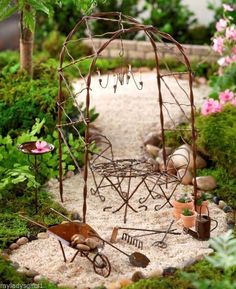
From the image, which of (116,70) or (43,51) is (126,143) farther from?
(43,51)

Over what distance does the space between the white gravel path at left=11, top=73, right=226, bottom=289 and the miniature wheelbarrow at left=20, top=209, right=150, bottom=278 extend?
55 mm

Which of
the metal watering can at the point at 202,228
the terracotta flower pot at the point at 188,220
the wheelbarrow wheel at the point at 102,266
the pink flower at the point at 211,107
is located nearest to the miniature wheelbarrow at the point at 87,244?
the wheelbarrow wheel at the point at 102,266

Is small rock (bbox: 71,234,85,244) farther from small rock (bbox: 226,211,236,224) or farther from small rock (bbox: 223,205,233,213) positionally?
small rock (bbox: 223,205,233,213)

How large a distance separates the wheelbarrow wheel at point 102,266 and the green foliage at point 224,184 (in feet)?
5.55

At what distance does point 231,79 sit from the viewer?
783 cm

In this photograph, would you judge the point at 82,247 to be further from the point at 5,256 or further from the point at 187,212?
A: the point at 187,212

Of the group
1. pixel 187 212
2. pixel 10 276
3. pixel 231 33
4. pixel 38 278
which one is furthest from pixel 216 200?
pixel 10 276

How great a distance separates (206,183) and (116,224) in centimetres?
112

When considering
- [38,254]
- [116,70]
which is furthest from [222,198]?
[116,70]

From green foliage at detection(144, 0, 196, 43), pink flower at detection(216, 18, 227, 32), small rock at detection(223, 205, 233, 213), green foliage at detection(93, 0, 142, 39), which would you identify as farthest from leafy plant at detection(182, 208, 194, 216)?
green foliage at detection(93, 0, 142, 39)

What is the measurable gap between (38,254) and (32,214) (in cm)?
76

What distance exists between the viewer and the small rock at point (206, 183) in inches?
281

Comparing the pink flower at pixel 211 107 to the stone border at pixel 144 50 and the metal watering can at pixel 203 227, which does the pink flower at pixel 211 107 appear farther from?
the stone border at pixel 144 50

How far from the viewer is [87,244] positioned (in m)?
5.49
